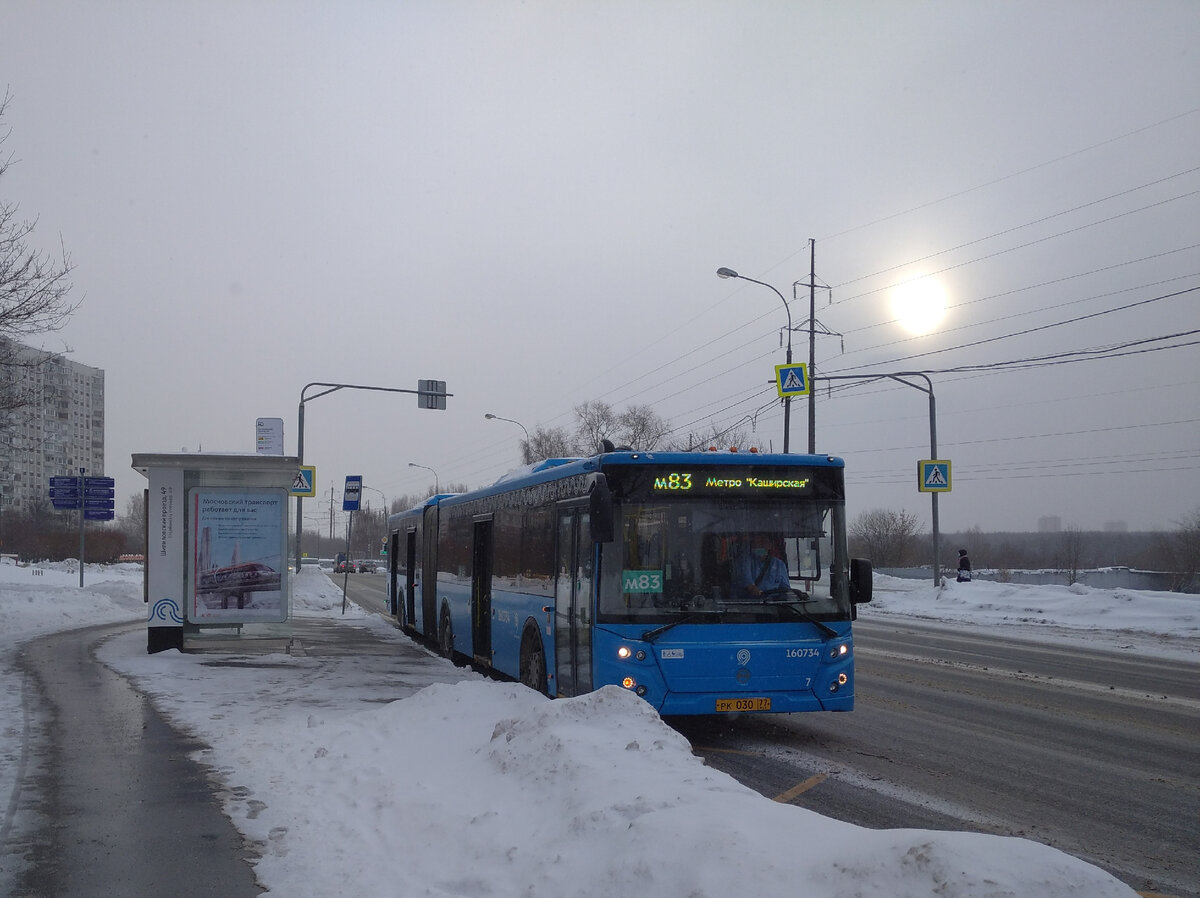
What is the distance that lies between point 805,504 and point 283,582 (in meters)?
9.94

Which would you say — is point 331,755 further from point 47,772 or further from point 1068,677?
point 1068,677

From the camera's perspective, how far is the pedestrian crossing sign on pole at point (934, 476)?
32875 mm

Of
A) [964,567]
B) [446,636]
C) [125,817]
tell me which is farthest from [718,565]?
[964,567]

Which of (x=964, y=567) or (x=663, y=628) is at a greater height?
(x=663, y=628)

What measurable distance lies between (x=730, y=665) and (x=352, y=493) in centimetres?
2247

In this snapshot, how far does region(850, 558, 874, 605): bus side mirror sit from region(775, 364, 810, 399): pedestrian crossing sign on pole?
71.1ft

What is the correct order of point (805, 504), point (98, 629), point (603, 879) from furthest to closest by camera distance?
point (98, 629) → point (805, 504) → point (603, 879)

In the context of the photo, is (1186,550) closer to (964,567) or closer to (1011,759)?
(964,567)

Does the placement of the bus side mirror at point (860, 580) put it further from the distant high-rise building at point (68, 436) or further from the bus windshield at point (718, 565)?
the distant high-rise building at point (68, 436)

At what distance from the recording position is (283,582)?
56.1ft

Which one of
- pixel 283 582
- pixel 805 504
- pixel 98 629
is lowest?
pixel 98 629

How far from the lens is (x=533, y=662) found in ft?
40.3

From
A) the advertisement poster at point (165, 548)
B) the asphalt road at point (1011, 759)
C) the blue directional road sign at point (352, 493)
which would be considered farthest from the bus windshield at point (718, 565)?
the blue directional road sign at point (352, 493)

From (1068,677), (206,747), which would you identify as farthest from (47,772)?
(1068,677)
